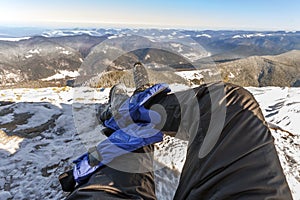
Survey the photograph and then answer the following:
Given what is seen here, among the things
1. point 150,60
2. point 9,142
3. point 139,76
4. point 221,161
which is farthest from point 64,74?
point 221,161

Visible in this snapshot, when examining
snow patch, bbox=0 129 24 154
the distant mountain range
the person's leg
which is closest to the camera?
the person's leg

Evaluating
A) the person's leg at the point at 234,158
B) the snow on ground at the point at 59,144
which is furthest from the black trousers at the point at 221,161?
the snow on ground at the point at 59,144

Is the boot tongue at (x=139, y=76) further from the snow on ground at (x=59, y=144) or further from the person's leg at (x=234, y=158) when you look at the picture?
the person's leg at (x=234, y=158)

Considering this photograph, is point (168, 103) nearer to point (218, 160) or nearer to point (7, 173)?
point (218, 160)

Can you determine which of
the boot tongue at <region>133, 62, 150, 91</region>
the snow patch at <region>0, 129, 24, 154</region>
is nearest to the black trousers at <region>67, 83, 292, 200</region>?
the snow patch at <region>0, 129, 24, 154</region>

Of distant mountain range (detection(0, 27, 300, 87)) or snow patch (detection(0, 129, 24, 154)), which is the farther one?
distant mountain range (detection(0, 27, 300, 87))

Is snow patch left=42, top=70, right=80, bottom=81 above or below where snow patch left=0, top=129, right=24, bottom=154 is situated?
below

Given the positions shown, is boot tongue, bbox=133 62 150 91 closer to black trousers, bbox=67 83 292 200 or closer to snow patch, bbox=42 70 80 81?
black trousers, bbox=67 83 292 200
